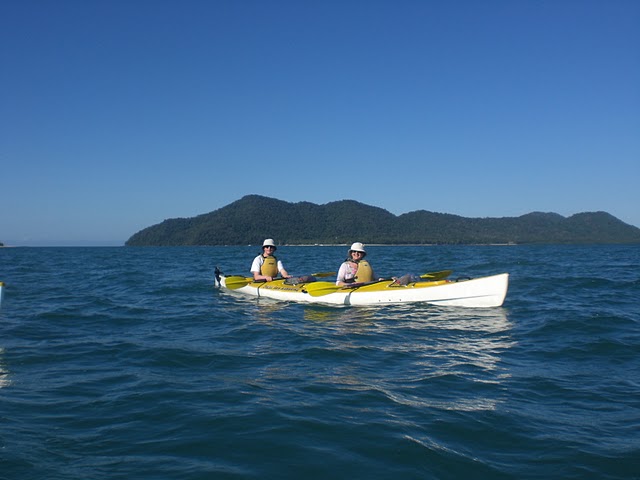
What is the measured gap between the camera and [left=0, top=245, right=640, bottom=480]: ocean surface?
3990 mm

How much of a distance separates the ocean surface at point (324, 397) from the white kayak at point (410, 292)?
2.95ft

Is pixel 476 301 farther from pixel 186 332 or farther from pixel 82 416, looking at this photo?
pixel 82 416

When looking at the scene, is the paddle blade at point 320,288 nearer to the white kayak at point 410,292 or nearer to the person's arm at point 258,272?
the white kayak at point 410,292

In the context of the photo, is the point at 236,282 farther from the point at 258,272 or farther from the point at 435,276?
the point at 435,276

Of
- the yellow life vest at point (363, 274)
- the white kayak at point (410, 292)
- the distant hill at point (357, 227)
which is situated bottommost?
the white kayak at point (410, 292)

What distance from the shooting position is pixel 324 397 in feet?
18.4

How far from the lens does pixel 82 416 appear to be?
16.4 ft

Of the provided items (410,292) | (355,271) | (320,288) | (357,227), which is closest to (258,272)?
(320,288)

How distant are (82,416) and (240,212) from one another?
168672 millimetres

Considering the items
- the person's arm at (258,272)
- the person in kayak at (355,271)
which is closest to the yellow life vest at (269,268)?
the person's arm at (258,272)

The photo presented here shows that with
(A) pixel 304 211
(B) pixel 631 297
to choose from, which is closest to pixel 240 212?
(A) pixel 304 211

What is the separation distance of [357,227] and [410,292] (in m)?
150

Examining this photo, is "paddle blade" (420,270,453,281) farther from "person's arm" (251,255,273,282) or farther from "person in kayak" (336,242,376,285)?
"person's arm" (251,255,273,282)

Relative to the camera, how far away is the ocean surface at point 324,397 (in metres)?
3.99
